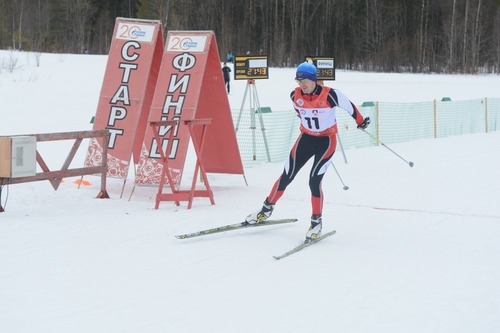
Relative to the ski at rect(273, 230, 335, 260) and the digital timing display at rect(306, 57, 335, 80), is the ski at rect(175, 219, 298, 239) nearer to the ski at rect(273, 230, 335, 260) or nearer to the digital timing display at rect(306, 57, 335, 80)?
the ski at rect(273, 230, 335, 260)

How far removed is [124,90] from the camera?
10.4 meters

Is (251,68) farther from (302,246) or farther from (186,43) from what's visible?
(302,246)

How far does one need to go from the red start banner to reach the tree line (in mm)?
38203

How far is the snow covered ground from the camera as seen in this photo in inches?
200

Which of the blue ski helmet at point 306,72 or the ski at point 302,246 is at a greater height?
the blue ski helmet at point 306,72

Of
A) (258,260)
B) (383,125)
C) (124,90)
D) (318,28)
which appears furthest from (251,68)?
(318,28)

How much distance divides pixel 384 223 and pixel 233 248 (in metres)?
2.19

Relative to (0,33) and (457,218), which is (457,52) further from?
(457,218)

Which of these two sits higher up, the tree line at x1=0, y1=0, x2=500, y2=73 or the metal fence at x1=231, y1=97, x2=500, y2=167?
the tree line at x1=0, y1=0, x2=500, y2=73

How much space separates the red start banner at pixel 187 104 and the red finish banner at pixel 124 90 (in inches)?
9.1

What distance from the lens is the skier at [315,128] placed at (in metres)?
7.52

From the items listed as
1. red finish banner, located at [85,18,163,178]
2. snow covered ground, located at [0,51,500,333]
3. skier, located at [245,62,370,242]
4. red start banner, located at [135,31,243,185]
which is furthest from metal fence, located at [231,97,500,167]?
skier, located at [245,62,370,242]

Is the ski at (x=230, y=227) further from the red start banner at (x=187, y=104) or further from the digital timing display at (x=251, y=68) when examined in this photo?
the digital timing display at (x=251, y=68)

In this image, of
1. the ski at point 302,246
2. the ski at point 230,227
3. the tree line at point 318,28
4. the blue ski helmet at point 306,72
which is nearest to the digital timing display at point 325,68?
the ski at point 230,227
